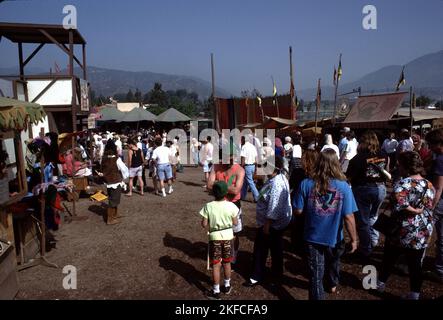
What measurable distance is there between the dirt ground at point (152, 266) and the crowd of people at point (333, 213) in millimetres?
264

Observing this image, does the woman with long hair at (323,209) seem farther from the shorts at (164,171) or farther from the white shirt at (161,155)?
the shorts at (164,171)

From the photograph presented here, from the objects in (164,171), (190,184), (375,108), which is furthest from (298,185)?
(375,108)

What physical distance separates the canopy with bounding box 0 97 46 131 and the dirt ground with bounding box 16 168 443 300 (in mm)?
2373

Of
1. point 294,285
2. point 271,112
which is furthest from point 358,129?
point 294,285

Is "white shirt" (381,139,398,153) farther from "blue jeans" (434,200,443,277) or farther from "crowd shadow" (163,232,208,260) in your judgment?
"crowd shadow" (163,232,208,260)

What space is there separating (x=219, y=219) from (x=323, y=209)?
1.30 m

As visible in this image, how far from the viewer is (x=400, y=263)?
5.02 meters

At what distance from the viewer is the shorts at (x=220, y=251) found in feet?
13.6

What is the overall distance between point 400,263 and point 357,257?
63cm

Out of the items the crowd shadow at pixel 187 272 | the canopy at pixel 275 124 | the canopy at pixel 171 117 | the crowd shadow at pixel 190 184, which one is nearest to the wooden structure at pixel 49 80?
the crowd shadow at pixel 190 184

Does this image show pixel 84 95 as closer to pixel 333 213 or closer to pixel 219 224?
pixel 219 224

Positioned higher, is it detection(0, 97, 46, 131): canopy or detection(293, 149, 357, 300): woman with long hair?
detection(0, 97, 46, 131): canopy

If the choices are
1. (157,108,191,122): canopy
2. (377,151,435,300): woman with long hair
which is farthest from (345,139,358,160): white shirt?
(157,108,191,122): canopy

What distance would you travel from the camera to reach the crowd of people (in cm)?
357
